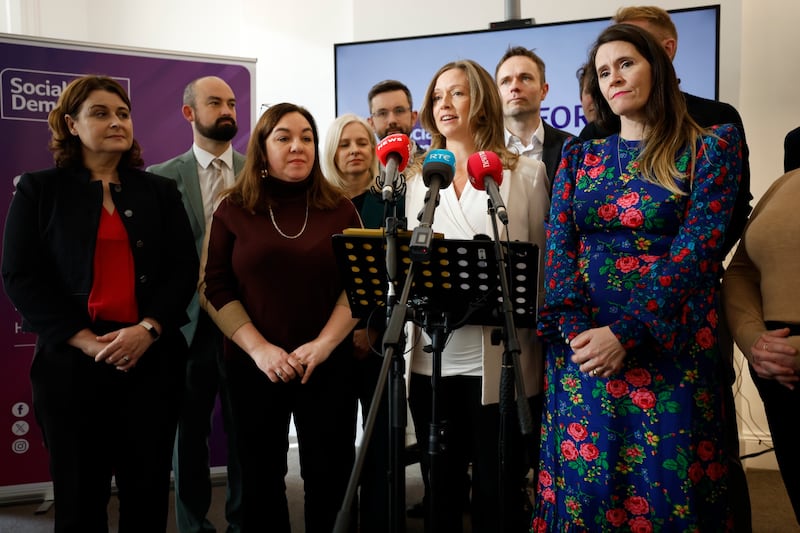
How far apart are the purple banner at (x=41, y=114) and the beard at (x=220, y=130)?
0.33m

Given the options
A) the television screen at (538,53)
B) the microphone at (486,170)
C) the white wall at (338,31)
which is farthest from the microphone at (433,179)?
the white wall at (338,31)

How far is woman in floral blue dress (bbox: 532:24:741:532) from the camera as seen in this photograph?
6.31 feet

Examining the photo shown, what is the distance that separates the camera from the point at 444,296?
74.8 inches

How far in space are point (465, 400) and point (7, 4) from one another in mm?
4526

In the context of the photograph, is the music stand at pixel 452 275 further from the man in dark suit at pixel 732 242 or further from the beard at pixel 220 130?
the beard at pixel 220 130

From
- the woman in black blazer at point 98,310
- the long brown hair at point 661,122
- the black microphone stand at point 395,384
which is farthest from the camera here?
the woman in black blazer at point 98,310

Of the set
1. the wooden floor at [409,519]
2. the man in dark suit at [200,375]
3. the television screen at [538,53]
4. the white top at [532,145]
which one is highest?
the television screen at [538,53]

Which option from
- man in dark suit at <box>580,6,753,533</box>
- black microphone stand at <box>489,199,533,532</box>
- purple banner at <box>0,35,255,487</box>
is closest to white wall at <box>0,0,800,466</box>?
purple banner at <box>0,35,255,487</box>

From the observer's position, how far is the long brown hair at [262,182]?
2.58m

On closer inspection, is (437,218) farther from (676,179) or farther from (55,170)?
(55,170)

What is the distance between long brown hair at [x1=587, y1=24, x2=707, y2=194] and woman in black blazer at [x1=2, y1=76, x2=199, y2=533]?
166 cm

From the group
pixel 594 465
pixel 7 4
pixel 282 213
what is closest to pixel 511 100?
pixel 282 213

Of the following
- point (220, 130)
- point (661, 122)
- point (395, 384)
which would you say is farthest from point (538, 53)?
point (395, 384)

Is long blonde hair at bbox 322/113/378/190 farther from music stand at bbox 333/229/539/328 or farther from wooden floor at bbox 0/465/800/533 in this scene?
wooden floor at bbox 0/465/800/533
